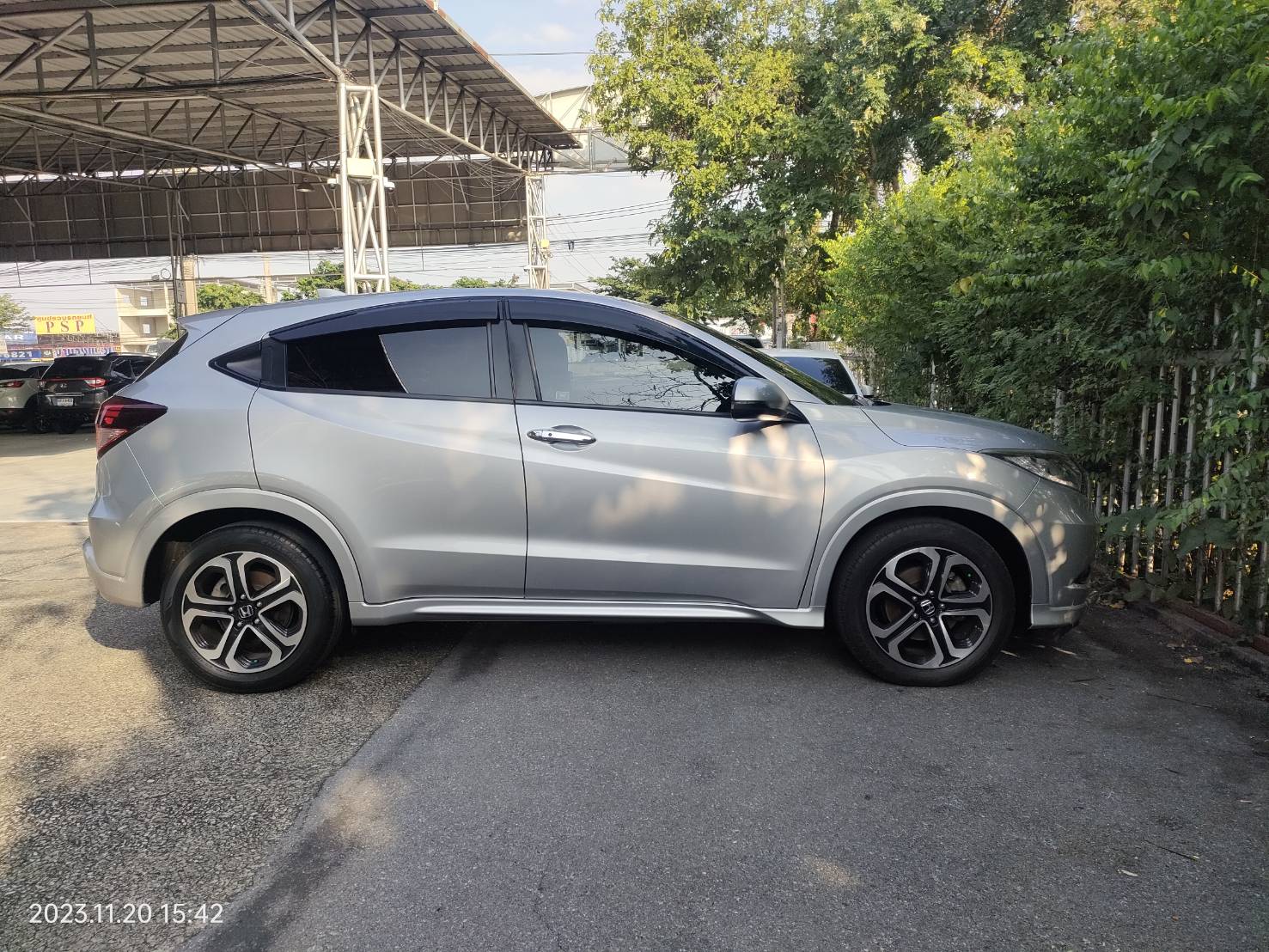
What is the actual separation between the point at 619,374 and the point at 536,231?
95.1 feet

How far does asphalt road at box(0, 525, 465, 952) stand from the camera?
2.66 m

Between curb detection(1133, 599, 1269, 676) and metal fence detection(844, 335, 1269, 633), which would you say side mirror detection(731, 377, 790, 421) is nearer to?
metal fence detection(844, 335, 1269, 633)

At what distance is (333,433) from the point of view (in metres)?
4.06

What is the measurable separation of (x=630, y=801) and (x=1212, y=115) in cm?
335

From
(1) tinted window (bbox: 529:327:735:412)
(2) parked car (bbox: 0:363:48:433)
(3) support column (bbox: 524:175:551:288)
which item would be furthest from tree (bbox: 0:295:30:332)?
(1) tinted window (bbox: 529:327:735:412)

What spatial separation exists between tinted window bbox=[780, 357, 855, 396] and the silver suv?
456cm

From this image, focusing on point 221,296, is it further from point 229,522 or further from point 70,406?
point 229,522

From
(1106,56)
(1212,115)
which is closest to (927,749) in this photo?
(1212,115)

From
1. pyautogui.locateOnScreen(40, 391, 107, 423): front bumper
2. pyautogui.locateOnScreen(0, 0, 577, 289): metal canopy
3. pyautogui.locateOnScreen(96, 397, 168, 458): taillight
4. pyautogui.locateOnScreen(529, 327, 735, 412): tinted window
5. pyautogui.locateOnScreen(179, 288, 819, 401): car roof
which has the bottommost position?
pyautogui.locateOnScreen(40, 391, 107, 423): front bumper

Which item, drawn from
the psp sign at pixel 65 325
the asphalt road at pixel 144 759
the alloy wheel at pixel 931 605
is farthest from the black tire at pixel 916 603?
the psp sign at pixel 65 325

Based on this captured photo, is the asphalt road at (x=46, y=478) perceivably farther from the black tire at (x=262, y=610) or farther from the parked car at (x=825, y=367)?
the parked car at (x=825, y=367)

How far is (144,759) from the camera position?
11.5ft

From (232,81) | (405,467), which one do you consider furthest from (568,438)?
(232,81)

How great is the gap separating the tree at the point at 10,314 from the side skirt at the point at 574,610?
9996 cm
